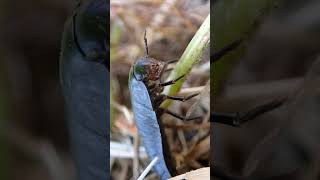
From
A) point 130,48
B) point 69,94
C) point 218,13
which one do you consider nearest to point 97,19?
point 130,48

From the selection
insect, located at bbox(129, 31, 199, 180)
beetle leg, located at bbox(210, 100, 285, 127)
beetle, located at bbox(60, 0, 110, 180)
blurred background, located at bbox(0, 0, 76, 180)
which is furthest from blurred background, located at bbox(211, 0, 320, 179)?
blurred background, located at bbox(0, 0, 76, 180)

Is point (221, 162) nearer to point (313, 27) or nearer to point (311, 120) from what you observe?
point (311, 120)

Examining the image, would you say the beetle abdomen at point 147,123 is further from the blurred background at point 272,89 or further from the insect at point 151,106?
the blurred background at point 272,89

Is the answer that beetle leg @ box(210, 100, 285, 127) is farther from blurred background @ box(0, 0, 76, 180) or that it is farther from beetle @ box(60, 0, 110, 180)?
blurred background @ box(0, 0, 76, 180)

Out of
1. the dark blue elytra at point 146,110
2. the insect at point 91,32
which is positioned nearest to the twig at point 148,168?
the dark blue elytra at point 146,110

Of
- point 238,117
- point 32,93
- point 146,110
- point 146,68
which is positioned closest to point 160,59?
point 146,68
